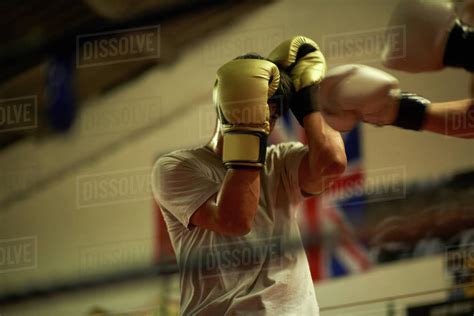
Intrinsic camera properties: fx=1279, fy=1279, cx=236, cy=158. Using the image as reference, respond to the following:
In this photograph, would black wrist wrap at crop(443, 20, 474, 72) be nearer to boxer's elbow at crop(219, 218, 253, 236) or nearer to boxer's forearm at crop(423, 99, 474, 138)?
boxer's forearm at crop(423, 99, 474, 138)

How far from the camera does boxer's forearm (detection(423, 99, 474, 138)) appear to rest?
3035 millimetres

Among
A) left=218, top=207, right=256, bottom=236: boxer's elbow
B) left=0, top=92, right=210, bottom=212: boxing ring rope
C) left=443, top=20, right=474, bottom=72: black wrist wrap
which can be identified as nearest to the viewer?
left=443, top=20, right=474, bottom=72: black wrist wrap

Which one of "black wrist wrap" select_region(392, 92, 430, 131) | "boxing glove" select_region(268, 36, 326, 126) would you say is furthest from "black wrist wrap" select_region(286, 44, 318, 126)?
"black wrist wrap" select_region(392, 92, 430, 131)

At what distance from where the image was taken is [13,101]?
365 cm

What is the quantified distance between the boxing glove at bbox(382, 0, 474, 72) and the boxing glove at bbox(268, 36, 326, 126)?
172 mm

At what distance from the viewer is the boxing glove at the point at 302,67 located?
3.18 metres

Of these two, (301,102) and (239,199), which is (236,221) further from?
(301,102)

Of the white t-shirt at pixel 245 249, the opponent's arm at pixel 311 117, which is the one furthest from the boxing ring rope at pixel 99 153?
the opponent's arm at pixel 311 117

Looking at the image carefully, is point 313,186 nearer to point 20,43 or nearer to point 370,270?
point 370,270

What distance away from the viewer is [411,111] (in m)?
3.08

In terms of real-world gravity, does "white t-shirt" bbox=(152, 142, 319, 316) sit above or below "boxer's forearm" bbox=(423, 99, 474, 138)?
below

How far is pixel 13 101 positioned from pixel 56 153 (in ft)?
0.72

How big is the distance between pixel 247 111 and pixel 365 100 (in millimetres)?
289

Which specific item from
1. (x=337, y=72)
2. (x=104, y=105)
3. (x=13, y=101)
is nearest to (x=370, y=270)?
(x=337, y=72)
